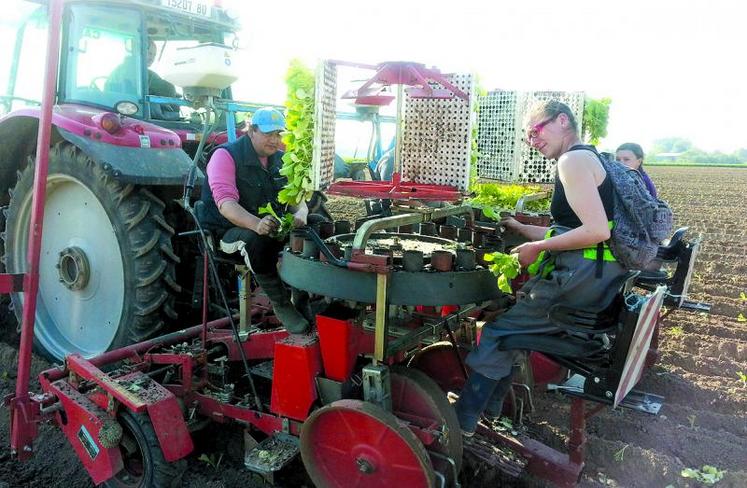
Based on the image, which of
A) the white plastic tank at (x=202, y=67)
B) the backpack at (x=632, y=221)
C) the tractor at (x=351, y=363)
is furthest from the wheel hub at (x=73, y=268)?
→ the backpack at (x=632, y=221)

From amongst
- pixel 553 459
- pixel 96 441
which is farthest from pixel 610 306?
pixel 96 441

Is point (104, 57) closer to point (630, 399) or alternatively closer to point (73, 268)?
point (73, 268)

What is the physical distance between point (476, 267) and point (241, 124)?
3.44 m

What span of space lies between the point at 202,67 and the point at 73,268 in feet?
6.30

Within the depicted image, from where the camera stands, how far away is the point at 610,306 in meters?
2.63

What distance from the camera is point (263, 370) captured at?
11.2 feet

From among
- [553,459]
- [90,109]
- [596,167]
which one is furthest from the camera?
[90,109]

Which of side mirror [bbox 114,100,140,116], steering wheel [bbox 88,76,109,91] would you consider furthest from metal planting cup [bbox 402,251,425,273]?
steering wheel [bbox 88,76,109,91]

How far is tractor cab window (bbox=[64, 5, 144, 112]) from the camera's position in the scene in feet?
14.5

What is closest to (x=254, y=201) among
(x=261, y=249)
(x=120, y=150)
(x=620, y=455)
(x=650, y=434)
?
(x=261, y=249)

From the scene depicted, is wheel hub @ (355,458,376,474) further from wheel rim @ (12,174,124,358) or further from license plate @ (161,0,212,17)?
license plate @ (161,0,212,17)

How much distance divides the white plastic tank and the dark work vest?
0.38 m

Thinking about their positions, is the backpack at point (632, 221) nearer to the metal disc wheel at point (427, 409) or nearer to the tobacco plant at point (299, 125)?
the metal disc wheel at point (427, 409)

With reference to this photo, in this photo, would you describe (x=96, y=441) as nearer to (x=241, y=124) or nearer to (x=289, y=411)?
(x=289, y=411)
